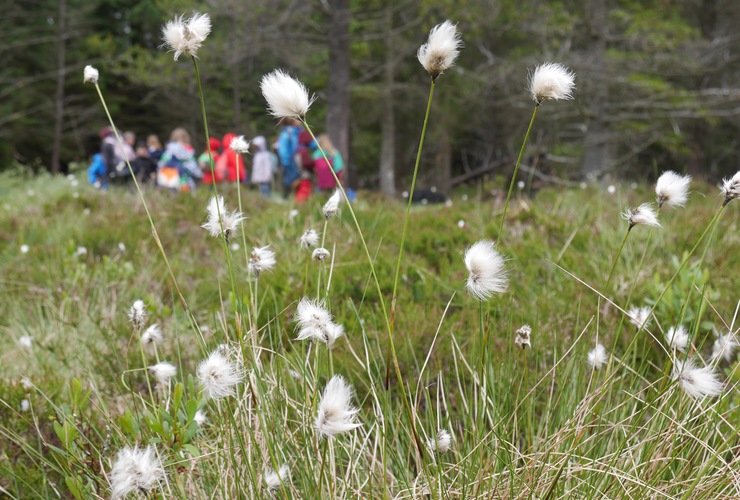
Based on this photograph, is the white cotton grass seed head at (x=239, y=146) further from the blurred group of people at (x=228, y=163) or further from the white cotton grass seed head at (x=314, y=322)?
the blurred group of people at (x=228, y=163)

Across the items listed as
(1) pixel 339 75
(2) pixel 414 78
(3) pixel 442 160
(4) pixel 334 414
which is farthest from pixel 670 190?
(3) pixel 442 160

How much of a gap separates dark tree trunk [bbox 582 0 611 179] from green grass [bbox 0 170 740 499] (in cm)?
727

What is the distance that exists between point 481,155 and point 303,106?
22909 mm

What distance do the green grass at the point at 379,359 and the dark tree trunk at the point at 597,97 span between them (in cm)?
727

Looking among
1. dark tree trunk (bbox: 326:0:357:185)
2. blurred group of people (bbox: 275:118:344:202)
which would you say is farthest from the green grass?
dark tree trunk (bbox: 326:0:357:185)

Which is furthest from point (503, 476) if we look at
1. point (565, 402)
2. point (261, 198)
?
point (261, 198)

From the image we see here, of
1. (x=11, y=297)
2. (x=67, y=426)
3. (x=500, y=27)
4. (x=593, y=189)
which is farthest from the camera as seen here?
(x=500, y=27)

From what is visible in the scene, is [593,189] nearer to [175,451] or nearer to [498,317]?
[498,317]

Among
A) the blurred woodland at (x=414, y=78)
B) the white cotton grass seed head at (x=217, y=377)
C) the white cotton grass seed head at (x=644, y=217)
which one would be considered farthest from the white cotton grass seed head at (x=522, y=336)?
the blurred woodland at (x=414, y=78)

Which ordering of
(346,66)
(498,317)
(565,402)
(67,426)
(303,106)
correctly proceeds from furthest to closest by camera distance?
(346,66), (498,317), (565,402), (67,426), (303,106)

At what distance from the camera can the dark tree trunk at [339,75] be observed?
1183 cm

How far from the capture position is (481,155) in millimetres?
23562

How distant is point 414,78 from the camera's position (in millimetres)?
19656

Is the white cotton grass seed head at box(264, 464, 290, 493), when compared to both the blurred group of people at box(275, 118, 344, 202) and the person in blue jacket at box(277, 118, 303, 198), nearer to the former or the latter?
the blurred group of people at box(275, 118, 344, 202)
